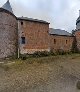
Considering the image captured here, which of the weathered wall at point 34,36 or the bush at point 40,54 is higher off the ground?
the weathered wall at point 34,36

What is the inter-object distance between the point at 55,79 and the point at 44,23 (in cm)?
1746

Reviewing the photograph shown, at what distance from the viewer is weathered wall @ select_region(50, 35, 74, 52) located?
38.2 meters

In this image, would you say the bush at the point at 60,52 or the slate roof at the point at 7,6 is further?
the slate roof at the point at 7,6

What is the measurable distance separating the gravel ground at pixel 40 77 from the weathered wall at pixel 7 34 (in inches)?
222

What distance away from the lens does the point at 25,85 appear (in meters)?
18.7

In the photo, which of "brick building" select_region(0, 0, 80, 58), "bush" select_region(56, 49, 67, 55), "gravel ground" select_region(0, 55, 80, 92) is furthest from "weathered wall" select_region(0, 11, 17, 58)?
"bush" select_region(56, 49, 67, 55)

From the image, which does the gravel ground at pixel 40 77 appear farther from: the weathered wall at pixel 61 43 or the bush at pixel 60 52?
the weathered wall at pixel 61 43

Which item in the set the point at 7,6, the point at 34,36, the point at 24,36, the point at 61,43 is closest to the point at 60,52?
the point at 61,43

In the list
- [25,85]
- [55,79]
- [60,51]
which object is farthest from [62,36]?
[25,85]

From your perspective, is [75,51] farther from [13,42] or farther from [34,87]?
[34,87]

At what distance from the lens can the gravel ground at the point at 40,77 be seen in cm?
1826

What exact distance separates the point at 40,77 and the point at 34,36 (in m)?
14.6

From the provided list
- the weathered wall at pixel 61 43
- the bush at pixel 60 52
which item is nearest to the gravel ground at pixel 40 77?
the bush at pixel 60 52

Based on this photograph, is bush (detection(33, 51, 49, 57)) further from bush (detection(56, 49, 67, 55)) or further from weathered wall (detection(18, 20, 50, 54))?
bush (detection(56, 49, 67, 55))
